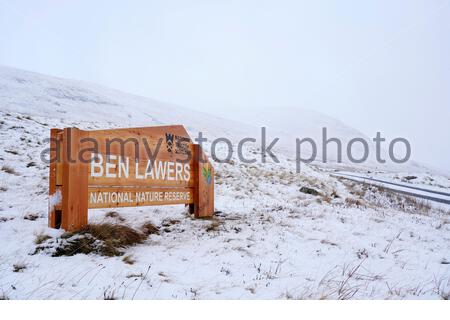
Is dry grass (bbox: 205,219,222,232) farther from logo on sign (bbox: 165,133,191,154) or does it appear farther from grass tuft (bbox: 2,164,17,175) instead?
grass tuft (bbox: 2,164,17,175)

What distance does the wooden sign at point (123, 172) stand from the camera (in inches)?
173

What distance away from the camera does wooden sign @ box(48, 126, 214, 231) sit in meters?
4.40

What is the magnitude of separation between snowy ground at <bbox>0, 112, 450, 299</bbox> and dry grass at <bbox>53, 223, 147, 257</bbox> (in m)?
0.17

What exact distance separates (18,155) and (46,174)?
150 cm

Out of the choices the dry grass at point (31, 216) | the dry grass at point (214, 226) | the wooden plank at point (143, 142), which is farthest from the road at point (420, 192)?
the dry grass at point (31, 216)

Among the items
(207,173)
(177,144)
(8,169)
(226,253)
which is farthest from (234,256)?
(8,169)

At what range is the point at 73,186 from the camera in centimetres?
440

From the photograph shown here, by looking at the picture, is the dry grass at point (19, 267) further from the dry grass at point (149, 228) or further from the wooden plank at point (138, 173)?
the dry grass at point (149, 228)

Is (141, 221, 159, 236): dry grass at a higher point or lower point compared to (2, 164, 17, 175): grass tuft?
lower

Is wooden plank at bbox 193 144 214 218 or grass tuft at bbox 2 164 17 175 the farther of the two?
grass tuft at bbox 2 164 17 175

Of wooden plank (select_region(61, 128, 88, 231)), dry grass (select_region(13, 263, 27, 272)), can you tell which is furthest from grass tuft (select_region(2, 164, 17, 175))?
dry grass (select_region(13, 263, 27, 272))

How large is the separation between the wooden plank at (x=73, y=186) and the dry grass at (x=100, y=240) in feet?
0.58

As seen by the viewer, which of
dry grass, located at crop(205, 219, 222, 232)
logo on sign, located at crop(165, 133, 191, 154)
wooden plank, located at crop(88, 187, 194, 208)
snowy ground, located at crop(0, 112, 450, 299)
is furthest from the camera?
logo on sign, located at crop(165, 133, 191, 154)
